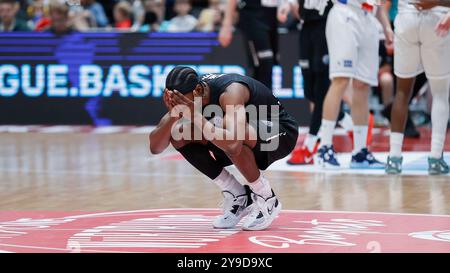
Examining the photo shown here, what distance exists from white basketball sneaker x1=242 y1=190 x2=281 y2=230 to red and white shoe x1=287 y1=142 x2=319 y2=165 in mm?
3300

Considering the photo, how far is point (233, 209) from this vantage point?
631 cm

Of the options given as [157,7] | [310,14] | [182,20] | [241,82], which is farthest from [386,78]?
[241,82]

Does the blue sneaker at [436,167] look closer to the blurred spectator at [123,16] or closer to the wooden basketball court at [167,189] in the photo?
the wooden basketball court at [167,189]

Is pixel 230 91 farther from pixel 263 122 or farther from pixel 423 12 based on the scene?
pixel 423 12

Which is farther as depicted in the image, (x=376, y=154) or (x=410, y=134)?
(x=410, y=134)

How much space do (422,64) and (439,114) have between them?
0.45 metres

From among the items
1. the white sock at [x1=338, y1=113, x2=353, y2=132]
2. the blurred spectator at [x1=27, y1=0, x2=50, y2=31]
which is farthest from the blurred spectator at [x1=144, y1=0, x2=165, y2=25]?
the white sock at [x1=338, y1=113, x2=353, y2=132]

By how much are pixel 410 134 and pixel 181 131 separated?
6048 millimetres

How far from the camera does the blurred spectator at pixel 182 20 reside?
46.7 feet

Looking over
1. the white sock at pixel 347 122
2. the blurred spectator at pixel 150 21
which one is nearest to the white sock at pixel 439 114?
the white sock at pixel 347 122

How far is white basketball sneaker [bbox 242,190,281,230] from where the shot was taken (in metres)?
6.15

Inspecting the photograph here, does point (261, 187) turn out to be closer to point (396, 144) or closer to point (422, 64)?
point (396, 144)

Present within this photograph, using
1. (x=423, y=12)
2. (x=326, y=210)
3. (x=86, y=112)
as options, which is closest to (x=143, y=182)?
(x=326, y=210)
